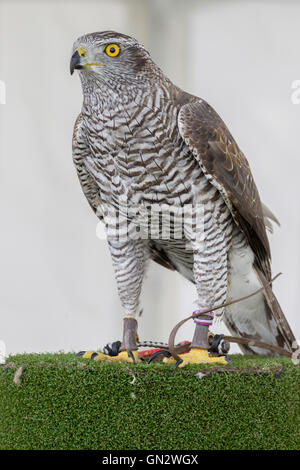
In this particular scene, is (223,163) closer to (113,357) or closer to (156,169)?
(156,169)

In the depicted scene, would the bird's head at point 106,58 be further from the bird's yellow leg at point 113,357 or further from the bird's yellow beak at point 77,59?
the bird's yellow leg at point 113,357

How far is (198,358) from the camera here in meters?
1.84

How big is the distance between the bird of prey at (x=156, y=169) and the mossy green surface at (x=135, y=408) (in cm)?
16

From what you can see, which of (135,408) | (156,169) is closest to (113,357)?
(135,408)

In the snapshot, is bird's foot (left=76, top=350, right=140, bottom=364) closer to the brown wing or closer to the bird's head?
the brown wing

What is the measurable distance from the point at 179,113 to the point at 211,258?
504 mm

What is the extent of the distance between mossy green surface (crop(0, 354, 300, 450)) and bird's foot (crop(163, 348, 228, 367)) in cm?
8

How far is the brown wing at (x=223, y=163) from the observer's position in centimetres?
182

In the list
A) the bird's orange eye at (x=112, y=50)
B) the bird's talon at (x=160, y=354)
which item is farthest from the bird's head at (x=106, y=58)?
the bird's talon at (x=160, y=354)

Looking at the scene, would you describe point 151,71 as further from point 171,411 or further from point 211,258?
point 171,411

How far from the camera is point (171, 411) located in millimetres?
1661

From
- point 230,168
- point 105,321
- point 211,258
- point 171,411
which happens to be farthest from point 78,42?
point 105,321

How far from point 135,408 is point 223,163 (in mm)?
845

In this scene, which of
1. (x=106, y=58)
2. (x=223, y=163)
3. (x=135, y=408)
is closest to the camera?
(x=135, y=408)
